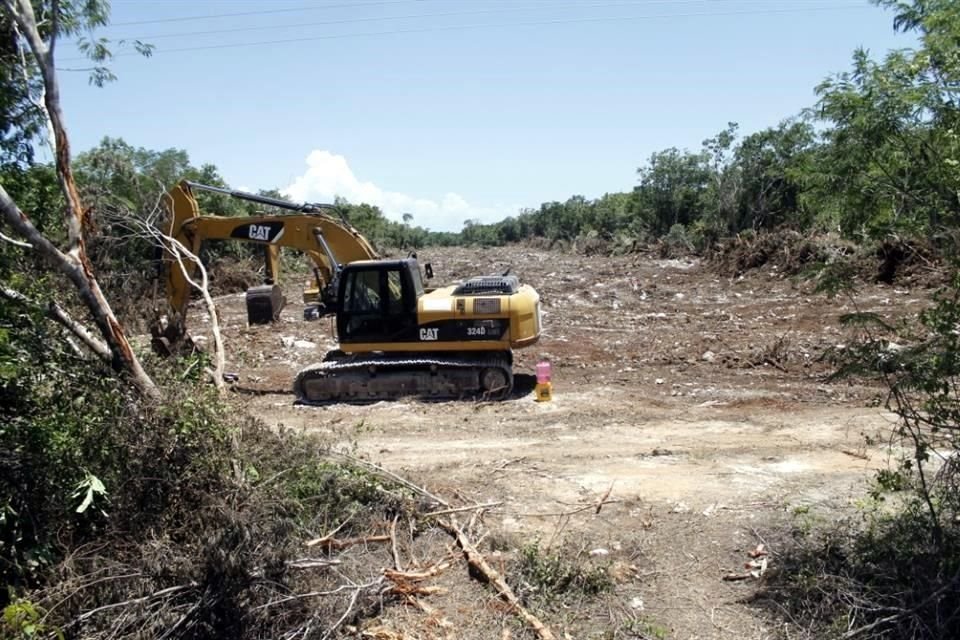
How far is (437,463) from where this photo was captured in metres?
8.00

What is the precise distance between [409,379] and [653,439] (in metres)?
3.57

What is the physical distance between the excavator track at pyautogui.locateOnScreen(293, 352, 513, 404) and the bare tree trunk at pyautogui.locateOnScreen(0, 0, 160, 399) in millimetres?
4960

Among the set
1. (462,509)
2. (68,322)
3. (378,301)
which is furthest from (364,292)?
(68,322)

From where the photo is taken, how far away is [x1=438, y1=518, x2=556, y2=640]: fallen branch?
508 cm

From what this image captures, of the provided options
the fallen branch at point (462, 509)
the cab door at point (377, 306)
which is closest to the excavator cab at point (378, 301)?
the cab door at point (377, 306)

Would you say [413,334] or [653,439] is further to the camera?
[413,334]

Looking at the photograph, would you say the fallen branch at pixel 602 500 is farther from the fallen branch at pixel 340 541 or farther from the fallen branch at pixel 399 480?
the fallen branch at pixel 340 541

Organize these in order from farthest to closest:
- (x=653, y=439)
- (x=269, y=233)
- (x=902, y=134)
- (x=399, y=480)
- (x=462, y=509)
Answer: (x=269, y=233)
(x=653, y=439)
(x=399, y=480)
(x=462, y=509)
(x=902, y=134)

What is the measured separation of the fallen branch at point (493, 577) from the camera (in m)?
5.08

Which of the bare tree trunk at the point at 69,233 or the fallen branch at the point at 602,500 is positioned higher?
the bare tree trunk at the point at 69,233

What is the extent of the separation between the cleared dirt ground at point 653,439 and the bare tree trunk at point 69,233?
78.0 inches

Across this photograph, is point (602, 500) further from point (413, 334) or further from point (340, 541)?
point (413, 334)

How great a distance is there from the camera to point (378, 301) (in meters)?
10.8

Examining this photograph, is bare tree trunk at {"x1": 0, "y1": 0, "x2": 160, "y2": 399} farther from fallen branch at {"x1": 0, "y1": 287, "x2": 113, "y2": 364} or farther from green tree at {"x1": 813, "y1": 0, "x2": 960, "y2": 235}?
green tree at {"x1": 813, "y1": 0, "x2": 960, "y2": 235}
